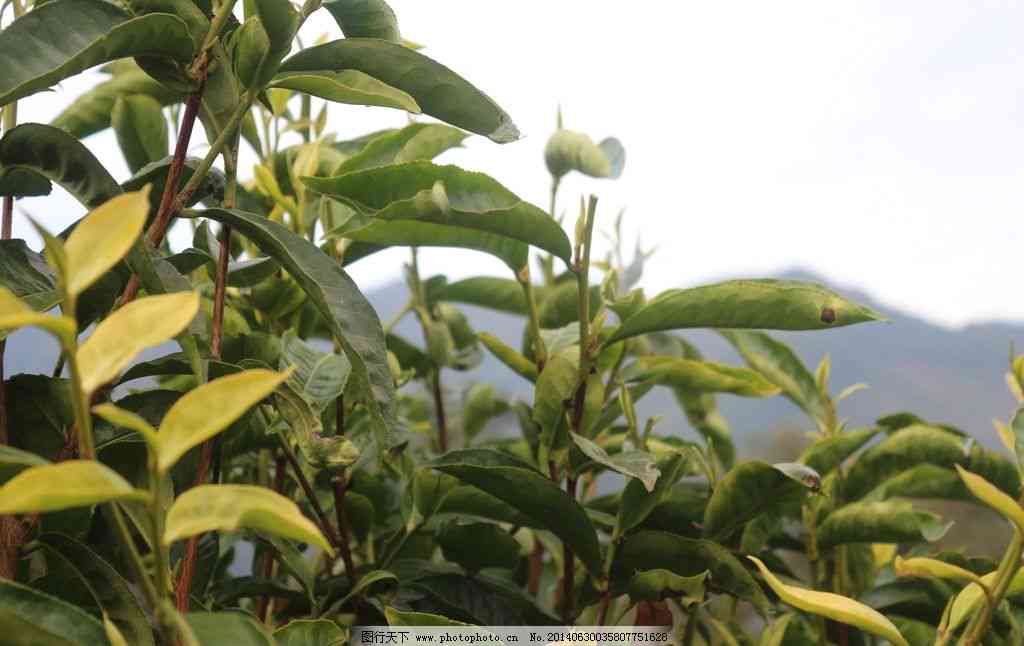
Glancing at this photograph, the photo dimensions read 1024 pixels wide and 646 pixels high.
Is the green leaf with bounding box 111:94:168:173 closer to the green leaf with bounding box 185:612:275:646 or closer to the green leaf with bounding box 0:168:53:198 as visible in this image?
the green leaf with bounding box 0:168:53:198

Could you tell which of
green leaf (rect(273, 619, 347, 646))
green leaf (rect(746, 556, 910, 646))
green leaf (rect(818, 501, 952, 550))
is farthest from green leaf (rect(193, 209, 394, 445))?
green leaf (rect(818, 501, 952, 550))

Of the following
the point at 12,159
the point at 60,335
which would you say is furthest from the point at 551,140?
the point at 60,335

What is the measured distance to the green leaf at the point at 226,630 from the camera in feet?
1.39

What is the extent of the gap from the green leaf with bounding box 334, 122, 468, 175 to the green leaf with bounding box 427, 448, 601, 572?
9.0 inches

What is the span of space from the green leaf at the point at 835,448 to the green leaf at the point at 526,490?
220mm

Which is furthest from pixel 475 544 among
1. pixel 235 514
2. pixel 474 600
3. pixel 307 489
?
pixel 235 514

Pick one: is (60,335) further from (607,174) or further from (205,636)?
(607,174)

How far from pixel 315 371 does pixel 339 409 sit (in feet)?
0.19

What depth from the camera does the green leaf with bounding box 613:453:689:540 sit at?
0.68 meters

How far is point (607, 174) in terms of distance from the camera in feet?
2.44

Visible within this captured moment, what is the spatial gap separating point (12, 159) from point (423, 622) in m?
0.34

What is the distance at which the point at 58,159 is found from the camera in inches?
21.0

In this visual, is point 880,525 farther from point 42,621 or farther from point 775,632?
point 42,621

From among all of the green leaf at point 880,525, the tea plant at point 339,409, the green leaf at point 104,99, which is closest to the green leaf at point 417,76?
the tea plant at point 339,409
